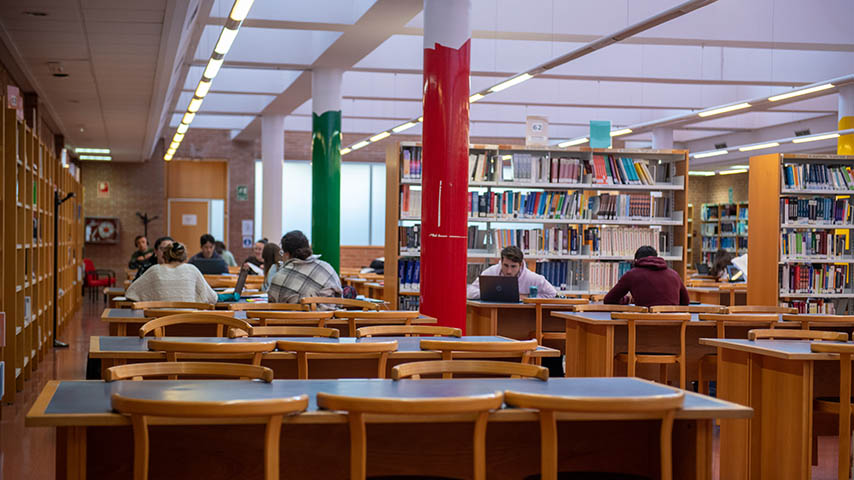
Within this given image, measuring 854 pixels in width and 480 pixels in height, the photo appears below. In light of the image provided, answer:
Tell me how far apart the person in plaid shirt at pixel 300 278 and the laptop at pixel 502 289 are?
1556 millimetres

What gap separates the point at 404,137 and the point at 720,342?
1701cm

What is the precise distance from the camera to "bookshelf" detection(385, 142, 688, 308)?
9.58m

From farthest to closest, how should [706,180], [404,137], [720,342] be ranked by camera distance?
[706,180], [404,137], [720,342]

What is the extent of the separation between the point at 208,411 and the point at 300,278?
4897mm

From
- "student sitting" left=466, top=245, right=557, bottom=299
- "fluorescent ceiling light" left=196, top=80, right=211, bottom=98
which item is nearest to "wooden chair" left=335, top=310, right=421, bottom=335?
"student sitting" left=466, top=245, right=557, bottom=299

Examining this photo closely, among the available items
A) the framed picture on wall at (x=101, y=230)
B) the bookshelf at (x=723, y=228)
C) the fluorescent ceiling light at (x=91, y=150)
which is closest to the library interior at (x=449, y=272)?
the fluorescent ceiling light at (x=91, y=150)

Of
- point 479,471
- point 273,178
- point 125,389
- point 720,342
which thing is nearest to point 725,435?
point 720,342

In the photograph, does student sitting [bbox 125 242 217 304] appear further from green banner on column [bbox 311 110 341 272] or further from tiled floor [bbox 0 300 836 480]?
green banner on column [bbox 311 110 341 272]

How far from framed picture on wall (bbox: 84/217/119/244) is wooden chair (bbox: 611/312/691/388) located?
55.9 feet

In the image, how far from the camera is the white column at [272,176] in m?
15.0

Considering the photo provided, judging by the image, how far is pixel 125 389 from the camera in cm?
298

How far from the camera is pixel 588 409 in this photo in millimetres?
2664

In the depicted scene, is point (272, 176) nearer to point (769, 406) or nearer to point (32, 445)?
point (32, 445)

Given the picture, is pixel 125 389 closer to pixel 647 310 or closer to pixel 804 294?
pixel 647 310
